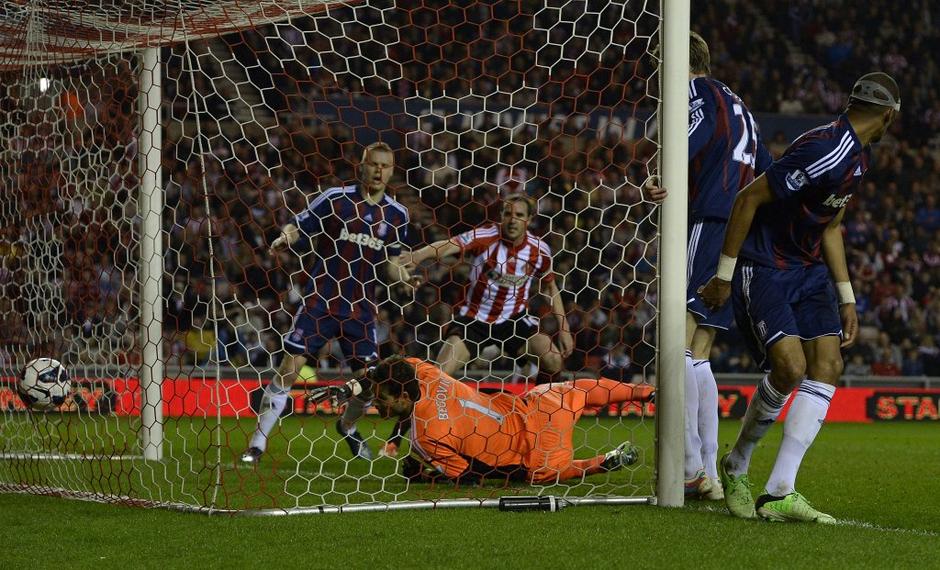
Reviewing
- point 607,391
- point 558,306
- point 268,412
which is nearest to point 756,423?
point 607,391

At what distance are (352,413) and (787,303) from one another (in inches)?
126

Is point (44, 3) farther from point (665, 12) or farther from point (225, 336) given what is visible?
point (225, 336)

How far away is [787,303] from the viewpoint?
15.7ft

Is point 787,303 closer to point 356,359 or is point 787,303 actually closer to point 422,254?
point 422,254

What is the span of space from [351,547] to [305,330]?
128 inches

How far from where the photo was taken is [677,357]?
16.8 feet

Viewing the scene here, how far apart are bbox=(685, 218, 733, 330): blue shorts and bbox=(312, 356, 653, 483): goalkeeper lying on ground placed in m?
0.50

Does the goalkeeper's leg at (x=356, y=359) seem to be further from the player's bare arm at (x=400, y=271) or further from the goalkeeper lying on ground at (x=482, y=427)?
the goalkeeper lying on ground at (x=482, y=427)

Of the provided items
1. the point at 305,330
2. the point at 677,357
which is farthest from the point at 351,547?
the point at 305,330

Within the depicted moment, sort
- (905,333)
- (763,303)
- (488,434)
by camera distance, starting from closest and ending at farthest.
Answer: (763,303)
(488,434)
(905,333)

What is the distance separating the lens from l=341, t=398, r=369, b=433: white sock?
23.5 ft

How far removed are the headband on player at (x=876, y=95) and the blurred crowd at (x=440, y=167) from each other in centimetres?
100

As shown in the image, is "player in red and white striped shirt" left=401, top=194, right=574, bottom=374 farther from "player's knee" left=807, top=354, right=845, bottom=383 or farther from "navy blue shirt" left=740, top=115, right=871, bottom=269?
"player's knee" left=807, top=354, right=845, bottom=383

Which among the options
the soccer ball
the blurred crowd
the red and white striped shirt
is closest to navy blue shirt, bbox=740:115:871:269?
the blurred crowd
